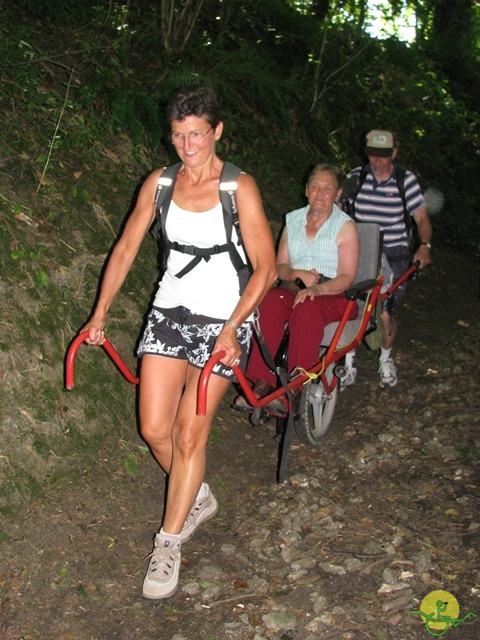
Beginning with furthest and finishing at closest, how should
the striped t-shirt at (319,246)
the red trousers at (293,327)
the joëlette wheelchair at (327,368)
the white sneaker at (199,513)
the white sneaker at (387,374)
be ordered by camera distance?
the white sneaker at (387,374)
the striped t-shirt at (319,246)
the red trousers at (293,327)
the joëlette wheelchair at (327,368)
the white sneaker at (199,513)

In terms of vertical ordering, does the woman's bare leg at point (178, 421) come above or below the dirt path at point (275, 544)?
above

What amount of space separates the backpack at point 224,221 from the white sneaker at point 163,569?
4.69 ft

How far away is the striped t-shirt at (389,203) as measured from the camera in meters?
6.77

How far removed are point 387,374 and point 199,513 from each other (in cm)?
294

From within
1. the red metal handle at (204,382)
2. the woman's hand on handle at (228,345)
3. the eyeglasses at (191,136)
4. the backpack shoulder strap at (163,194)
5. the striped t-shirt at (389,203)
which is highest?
the eyeglasses at (191,136)

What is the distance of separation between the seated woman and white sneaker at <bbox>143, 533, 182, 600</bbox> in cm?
118

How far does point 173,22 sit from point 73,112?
2.56 metres

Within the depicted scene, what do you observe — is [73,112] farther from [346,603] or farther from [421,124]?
[421,124]

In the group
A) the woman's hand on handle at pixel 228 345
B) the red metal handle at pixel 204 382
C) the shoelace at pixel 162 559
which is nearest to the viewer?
the red metal handle at pixel 204 382

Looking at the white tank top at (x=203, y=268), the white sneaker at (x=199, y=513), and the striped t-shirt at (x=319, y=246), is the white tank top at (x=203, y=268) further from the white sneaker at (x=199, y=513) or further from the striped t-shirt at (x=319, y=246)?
the striped t-shirt at (x=319, y=246)

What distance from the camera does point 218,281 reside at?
3.73m

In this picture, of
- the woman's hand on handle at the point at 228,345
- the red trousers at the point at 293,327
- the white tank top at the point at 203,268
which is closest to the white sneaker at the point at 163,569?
the woman's hand on handle at the point at 228,345

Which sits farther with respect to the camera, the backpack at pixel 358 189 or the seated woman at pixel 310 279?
the backpack at pixel 358 189

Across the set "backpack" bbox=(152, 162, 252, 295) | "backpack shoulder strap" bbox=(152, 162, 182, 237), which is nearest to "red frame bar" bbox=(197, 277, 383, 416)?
"backpack" bbox=(152, 162, 252, 295)
